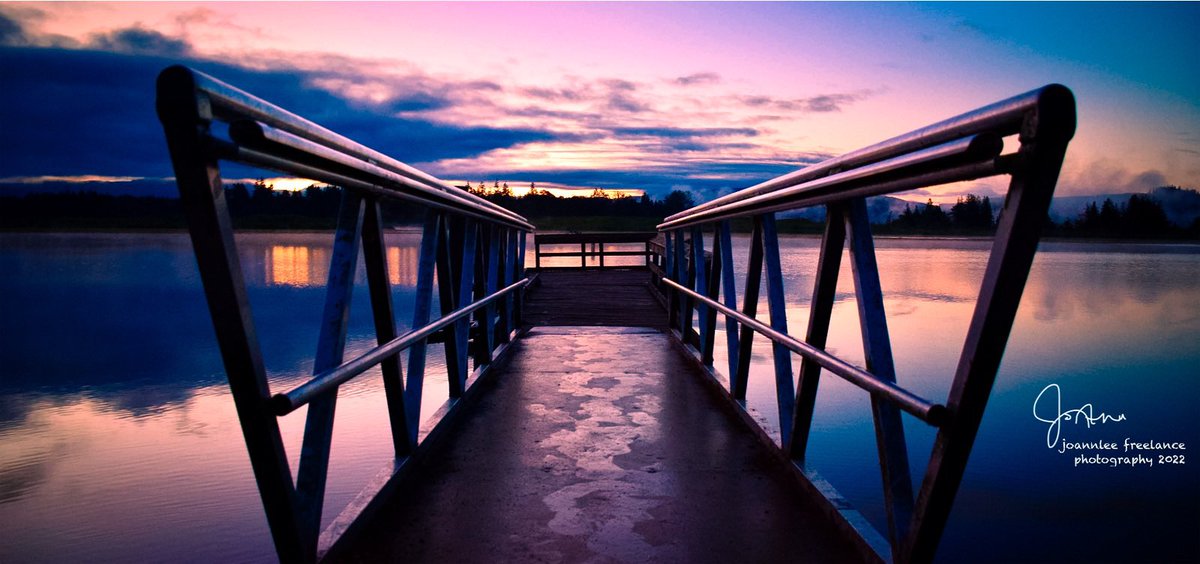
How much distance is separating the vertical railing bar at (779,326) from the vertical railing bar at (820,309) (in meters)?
0.20

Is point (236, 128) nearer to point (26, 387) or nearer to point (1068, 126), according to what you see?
point (1068, 126)

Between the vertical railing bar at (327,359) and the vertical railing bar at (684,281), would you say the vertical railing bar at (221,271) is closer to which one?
the vertical railing bar at (327,359)

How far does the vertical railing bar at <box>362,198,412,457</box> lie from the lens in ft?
8.02

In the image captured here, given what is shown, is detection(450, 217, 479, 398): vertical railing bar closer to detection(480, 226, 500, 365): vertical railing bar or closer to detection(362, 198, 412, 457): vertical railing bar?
detection(480, 226, 500, 365): vertical railing bar

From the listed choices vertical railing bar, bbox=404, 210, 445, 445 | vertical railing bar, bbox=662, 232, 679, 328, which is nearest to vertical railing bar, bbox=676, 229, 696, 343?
vertical railing bar, bbox=662, 232, 679, 328

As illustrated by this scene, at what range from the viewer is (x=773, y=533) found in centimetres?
230

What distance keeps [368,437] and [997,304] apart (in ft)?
22.1

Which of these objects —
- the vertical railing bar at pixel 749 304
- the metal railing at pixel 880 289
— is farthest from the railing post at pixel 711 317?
the metal railing at pixel 880 289

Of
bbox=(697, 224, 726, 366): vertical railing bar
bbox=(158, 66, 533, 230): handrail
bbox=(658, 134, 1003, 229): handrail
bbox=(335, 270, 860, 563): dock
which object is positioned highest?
bbox=(158, 66, 533, 230): handrail

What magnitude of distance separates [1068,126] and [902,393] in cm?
77

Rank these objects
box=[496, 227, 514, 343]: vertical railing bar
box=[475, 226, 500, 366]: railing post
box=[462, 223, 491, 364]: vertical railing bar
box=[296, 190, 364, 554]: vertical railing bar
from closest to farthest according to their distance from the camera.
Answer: box=[296, 190, 364, 554]: vertical railing bar, box=[462, 223, 491, 364]: vertical railing bar, box=[475, 226, 500, 366]: railing post, box=[496, 227, 514, 343]: vertical railing bar

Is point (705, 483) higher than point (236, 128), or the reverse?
point (236, 128)

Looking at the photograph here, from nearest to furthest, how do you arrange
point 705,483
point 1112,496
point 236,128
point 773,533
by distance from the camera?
point 236,128 → point 773,533 → point 705,483 → point 1112,496

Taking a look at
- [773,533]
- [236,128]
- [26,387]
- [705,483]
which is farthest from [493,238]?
[26,387]
